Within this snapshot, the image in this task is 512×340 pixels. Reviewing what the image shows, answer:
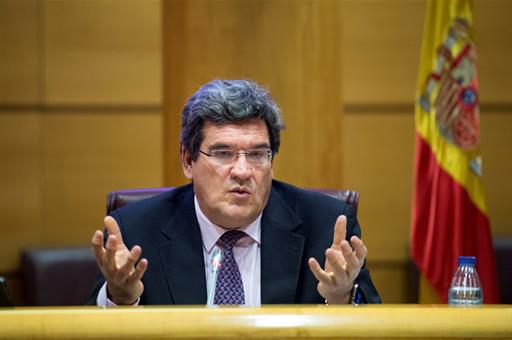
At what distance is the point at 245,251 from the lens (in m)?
2.58

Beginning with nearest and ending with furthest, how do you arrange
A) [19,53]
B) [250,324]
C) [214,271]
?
[250,324], [214,271], [19,53]

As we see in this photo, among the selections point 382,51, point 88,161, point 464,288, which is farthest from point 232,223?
point 382,51

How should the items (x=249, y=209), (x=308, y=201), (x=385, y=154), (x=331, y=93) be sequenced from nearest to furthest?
(x=249, y=209)
(x=308, y=201)
(x=331, y=93)
(x=385, y=154)

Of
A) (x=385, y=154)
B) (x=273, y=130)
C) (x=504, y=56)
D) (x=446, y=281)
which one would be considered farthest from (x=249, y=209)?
(x=504, y=56)

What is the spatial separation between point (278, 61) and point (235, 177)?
1463 mm

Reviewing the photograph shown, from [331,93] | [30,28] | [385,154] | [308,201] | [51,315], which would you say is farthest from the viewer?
Answer: [385,154]

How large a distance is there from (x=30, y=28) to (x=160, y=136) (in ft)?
2.86

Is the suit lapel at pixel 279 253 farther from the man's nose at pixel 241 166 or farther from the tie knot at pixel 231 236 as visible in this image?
the man's nose at pixel 241 166

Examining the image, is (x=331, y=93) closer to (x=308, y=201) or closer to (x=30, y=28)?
(x=308, y=201)

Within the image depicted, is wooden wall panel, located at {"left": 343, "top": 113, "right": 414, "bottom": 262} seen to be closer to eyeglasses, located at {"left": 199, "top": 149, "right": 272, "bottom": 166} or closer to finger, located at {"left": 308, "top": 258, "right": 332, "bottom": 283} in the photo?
eyeglasses, located at {"left": 199, "top": 149, "right": 272, "bottom": 166}

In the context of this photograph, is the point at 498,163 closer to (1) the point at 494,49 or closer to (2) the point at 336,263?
(1) the point at 494,49

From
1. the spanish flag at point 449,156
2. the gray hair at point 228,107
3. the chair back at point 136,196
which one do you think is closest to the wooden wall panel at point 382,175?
the spanish flag at point 449,156

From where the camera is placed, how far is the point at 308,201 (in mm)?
2713

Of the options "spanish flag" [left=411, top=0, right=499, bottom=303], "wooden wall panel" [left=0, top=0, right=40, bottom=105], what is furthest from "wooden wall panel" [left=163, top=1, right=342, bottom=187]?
"wooden wall panel" [left=0, top=0, right=40, bottom=105]
